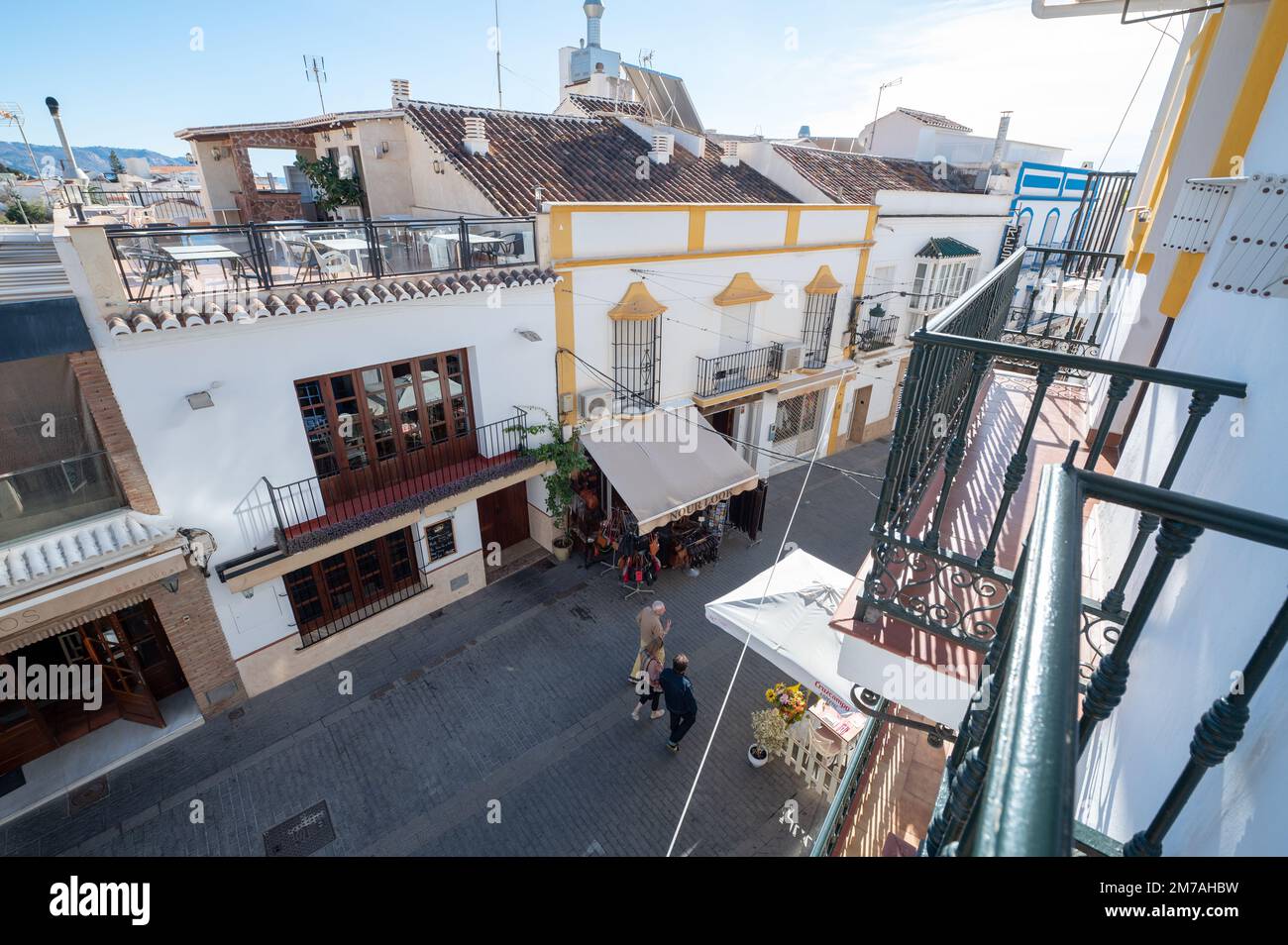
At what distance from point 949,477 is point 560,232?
8.32 metres

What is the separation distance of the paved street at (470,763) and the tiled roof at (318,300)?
5545 millimetres

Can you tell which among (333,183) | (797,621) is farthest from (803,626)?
(333,183)

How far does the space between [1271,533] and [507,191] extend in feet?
36.5

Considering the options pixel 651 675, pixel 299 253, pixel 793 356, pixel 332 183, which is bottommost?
pixel 651 675

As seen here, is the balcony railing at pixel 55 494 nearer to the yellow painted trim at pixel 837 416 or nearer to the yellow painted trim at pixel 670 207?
the yellow painted trim at pixel 670 207

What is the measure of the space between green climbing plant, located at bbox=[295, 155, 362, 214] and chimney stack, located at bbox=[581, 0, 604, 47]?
1417 centimetres

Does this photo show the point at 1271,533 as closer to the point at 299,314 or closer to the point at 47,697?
the point at 299,314

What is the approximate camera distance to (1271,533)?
4.43 ft

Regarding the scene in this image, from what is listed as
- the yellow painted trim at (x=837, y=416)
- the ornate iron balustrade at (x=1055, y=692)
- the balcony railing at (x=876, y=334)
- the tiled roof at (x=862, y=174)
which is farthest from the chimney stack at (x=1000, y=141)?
the ornate iron balustrade at (x=1055, y=692)

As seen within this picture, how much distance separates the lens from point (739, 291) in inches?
490

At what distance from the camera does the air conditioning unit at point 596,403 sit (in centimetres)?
1120

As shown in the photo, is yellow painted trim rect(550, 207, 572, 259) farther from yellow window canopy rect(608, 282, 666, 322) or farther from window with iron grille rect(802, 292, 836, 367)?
window with iron grille rect(802, 292, 836, 367)

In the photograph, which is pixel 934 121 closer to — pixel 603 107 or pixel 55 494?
pixel 603 107
